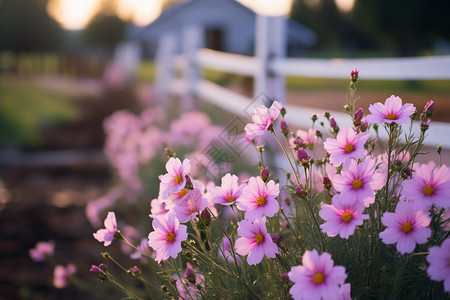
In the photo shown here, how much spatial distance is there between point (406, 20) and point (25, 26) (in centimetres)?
1989

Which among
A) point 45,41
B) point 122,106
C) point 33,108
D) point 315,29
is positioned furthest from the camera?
point 315,29

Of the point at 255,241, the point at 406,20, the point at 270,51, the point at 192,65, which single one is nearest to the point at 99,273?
the point at 255,241

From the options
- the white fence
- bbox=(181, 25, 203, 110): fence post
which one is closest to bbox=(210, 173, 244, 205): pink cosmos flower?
the white fence

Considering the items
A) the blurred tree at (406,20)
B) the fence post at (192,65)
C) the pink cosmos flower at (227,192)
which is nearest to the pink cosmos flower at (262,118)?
the pink cosmos flower at (227,192)

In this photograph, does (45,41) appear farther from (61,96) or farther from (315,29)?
(315,29)

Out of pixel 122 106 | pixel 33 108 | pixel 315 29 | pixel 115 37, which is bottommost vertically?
pixel 33 108

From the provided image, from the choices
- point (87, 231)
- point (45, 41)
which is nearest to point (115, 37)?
point (45, 41)

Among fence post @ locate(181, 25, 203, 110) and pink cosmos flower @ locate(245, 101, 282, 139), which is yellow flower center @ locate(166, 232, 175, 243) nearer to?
pink cosmos flower @ locate(245, 101, 282, 139)

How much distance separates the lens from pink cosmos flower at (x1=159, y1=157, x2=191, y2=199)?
1377 mm

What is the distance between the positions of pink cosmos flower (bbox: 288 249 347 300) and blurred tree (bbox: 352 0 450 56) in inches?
780

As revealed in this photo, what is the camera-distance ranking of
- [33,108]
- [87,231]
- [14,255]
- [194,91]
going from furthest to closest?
[33,108] → [194,91] → [87,231] → [14,255]

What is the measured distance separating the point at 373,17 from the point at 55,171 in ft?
55.4

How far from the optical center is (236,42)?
2153 cm

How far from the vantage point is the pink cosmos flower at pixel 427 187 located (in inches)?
46.9
